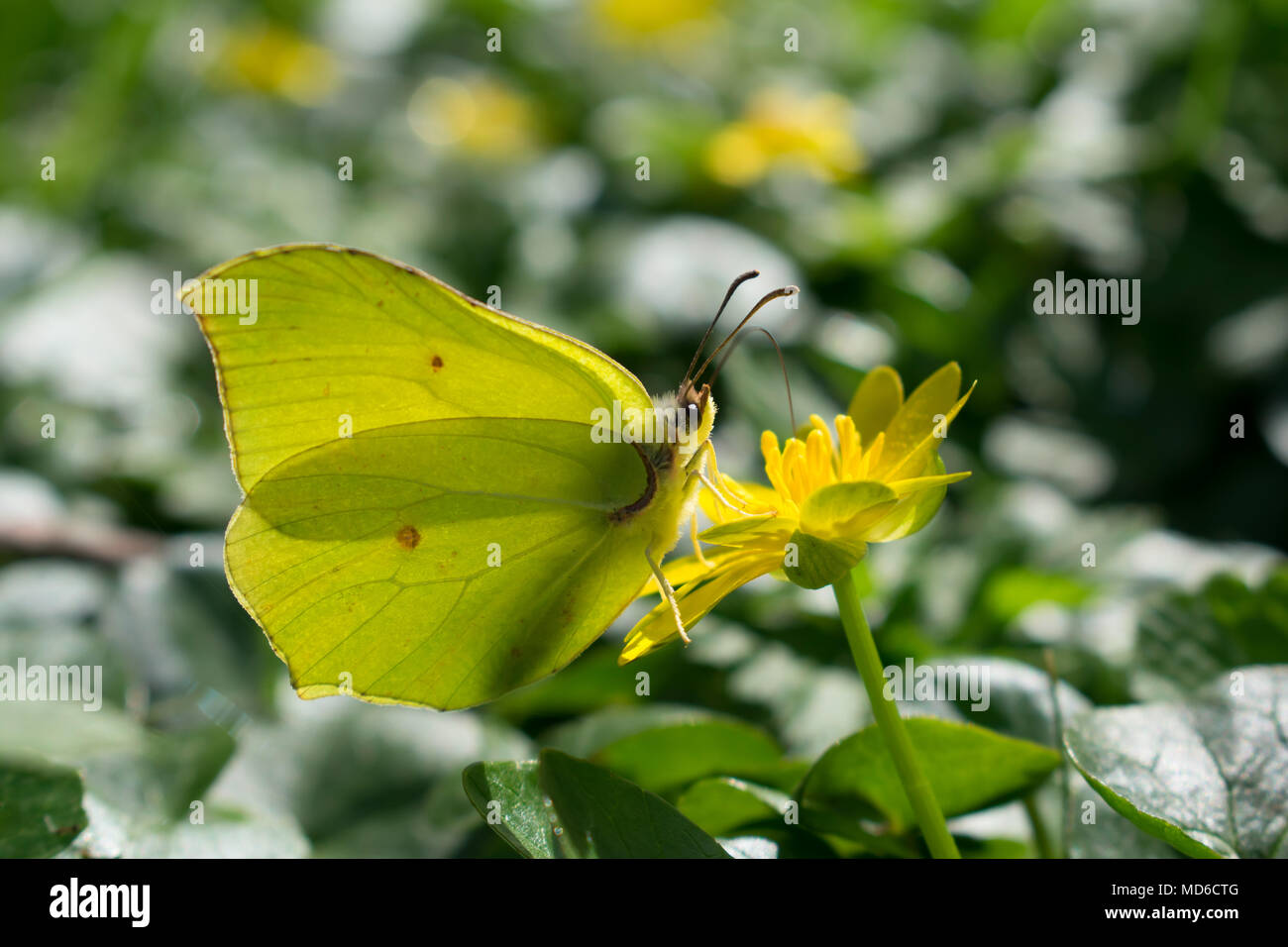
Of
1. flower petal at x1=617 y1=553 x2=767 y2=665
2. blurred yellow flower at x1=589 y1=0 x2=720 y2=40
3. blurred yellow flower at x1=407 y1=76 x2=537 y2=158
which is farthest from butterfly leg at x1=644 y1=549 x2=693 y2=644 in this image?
blurred yellow flower at x1=589 y1=0 x2=720 y2=40

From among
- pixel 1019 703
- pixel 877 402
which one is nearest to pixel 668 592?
pixel 877 402

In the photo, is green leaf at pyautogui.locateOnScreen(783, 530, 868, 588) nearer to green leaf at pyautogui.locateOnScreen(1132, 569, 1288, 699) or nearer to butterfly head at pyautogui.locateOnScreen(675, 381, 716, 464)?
butterfly head at pyautogui.locateOnScreen(675, 381, 716, 464)

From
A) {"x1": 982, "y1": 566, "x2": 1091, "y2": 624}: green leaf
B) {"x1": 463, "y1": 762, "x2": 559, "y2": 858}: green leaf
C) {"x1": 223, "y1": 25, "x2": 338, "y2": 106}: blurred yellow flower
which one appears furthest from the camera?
{"x1": 223, "y1": 25, "x2": 338, "y2": 106}: blurred yellow flower

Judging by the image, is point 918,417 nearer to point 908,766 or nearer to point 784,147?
point 908,766

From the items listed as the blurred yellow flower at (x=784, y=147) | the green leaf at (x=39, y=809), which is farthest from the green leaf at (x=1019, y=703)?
the blurred yellow flower at (x=784, y=147)

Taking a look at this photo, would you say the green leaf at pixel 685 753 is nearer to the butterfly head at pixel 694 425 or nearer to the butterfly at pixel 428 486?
the butterfly at pixel 428 486
